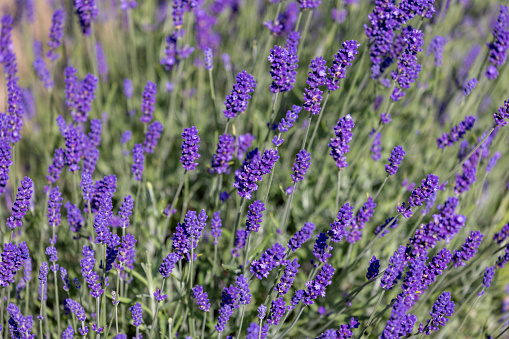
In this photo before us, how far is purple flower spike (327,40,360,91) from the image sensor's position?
73.8 inches

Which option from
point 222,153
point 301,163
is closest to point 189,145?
point 222,153

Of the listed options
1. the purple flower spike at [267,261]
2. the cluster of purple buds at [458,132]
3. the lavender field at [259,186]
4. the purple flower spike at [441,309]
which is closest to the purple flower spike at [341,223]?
the lavender field at [259,186]

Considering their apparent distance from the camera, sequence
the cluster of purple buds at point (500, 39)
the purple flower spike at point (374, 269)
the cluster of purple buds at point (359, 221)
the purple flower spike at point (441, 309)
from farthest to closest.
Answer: the cluster of purple buds at point (500, 39) < the cluster of purple buds at point (359, 221) < the purple flower spike at point (374, 269) < the purple flower spike at point (441, 309)

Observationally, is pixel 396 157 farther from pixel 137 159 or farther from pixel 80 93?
pixel 80 93

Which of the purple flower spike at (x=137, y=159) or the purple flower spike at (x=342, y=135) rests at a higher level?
the purple flower spike at (x=137, y=159)

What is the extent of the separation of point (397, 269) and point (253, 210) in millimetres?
618

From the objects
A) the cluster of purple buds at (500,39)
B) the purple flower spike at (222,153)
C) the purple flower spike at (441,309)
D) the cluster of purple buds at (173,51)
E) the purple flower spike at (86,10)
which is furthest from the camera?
the cluster of purple buds at (173,51)

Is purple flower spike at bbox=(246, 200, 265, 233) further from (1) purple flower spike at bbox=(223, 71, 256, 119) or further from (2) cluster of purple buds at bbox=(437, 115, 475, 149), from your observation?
(2) cluster of purple buds at bbox=(437, 115, 475, 149)

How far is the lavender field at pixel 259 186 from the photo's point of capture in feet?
6.23

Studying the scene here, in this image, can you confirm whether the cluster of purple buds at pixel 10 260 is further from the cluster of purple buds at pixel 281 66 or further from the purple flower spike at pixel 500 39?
the purple flower spike at pixel 500 39

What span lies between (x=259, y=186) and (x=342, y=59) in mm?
1285

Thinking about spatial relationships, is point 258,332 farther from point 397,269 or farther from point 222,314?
point 397,269

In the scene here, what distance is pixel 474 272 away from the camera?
9.03ft

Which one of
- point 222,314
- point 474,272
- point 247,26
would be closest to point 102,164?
point 247,26
